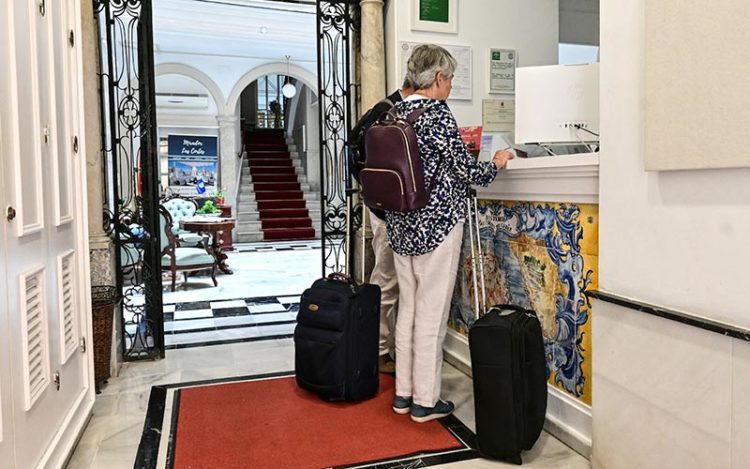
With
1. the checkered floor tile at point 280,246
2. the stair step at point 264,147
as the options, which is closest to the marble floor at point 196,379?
the checkered floor tile at point 280,246

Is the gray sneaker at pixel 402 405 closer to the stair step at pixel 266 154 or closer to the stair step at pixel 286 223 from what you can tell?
the stair step at pixel 286 223

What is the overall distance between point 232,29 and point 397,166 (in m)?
7.66

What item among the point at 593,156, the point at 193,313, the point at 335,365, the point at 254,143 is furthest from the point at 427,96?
the point at 254,143

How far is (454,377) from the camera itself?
315cm

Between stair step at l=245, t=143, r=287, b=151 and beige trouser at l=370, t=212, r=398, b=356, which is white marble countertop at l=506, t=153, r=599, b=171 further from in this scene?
stair step at l=245, t=143, r=287, b=151

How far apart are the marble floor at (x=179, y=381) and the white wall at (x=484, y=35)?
5.82 ft

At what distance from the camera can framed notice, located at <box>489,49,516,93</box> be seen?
382cm

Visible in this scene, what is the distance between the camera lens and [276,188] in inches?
548

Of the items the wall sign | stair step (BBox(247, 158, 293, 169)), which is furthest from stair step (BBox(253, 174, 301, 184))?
the wall sign

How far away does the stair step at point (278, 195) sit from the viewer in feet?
44.1

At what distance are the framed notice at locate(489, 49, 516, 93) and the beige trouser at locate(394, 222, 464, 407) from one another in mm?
1682

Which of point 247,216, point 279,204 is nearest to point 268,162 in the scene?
point 279,204

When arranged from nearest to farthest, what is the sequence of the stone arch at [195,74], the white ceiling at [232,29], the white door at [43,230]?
1. the white door at [43,230]
2. the white ceiling at [232,29]
3. the stone arch at [195,74]

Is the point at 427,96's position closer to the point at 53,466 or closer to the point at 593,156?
the point at 593,156
